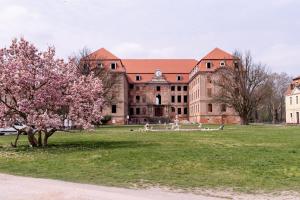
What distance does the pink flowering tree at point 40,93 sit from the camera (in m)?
24.5

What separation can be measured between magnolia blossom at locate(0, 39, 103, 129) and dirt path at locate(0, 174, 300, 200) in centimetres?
1293

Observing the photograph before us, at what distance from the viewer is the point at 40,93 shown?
25047 mm

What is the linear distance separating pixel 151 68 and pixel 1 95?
94.8 m

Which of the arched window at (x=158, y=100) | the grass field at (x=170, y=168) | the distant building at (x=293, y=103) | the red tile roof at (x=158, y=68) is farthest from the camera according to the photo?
the red tile roof at (x=158, y=68)

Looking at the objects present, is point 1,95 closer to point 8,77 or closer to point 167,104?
point 8,77

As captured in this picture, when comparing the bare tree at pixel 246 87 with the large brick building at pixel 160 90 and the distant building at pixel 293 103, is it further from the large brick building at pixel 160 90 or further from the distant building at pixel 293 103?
the large brick building at pixel 160 90

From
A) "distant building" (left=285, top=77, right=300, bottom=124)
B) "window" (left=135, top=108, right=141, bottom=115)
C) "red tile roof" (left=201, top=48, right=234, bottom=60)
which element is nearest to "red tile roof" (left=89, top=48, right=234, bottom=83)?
"window" (left=135, top=108, right=141, bottom=115)

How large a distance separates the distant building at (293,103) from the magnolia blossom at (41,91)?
225 ft

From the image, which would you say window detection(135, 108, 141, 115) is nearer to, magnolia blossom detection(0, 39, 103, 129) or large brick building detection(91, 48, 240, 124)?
large brick building detection(91, 48, 240, 124)

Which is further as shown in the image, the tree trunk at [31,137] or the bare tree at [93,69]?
the bare tree at [93,69]

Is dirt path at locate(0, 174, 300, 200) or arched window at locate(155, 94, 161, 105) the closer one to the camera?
dirt path at locate(0, 174, 300, 200)

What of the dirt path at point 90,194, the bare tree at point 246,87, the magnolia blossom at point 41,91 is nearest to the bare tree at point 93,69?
the bare tree at point 246,87

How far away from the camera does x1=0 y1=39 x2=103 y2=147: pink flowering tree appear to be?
24484mm

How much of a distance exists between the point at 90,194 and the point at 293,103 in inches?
3348
